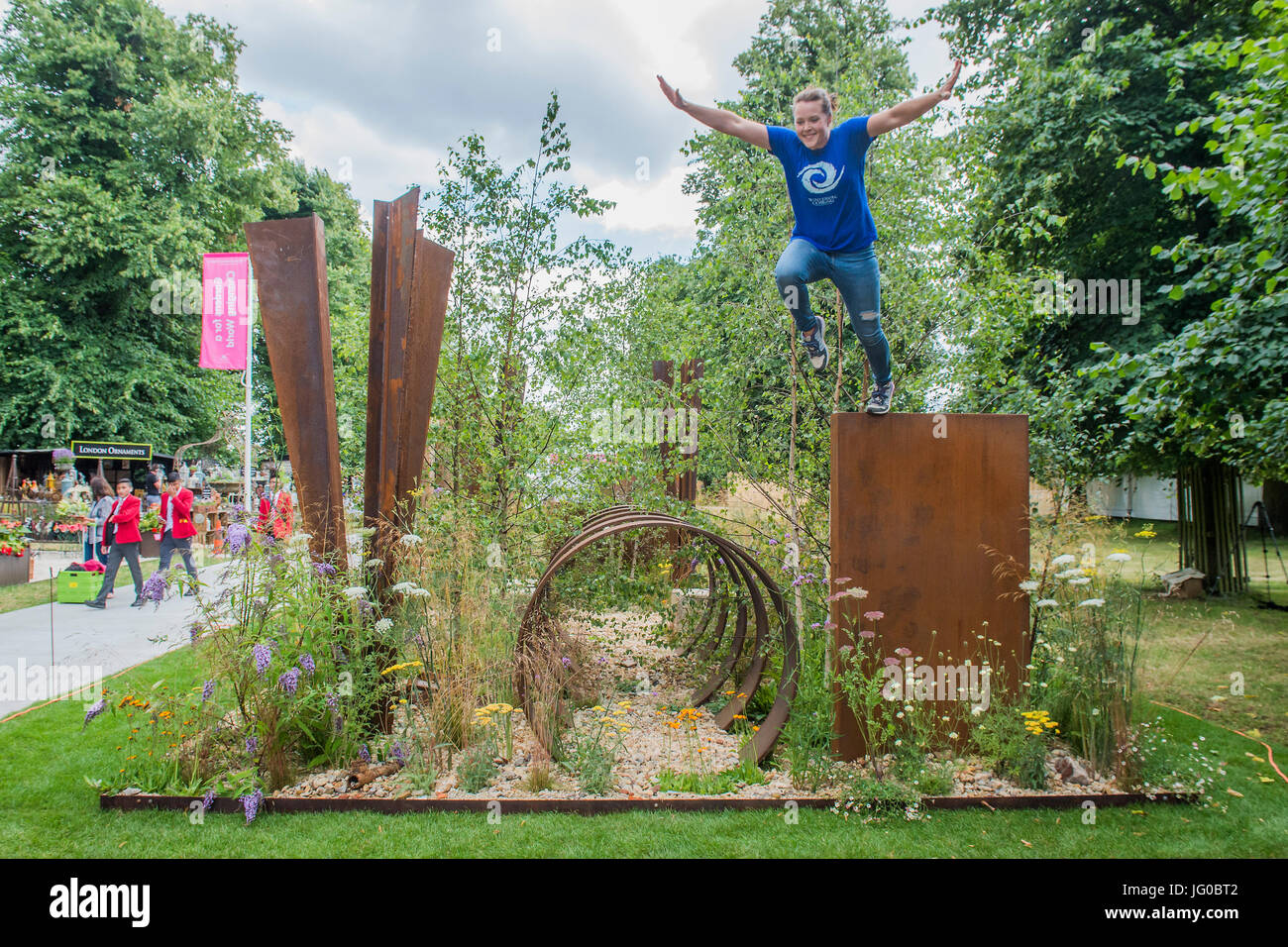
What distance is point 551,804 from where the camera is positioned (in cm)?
380

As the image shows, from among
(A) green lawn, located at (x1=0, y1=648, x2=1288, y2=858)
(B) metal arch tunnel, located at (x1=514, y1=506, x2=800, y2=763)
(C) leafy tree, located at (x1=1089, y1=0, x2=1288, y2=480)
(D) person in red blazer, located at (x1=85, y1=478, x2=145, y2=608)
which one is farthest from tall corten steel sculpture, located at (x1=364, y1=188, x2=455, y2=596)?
(D) person in red blazer, located at (x1=85, y1=478, x2=145, y2=608)

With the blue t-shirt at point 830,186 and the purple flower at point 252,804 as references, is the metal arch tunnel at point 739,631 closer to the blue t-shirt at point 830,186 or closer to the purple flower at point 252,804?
the purple flower at point 252,804

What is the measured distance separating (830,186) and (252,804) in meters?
4.21

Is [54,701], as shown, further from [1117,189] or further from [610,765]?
[1117,189]

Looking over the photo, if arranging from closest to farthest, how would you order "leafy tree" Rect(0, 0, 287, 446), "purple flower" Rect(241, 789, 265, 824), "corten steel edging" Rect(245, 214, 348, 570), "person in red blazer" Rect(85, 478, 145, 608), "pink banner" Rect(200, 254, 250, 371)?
"purple flower" Rect(241, 789, 265, 824) → "corten steel edging" Rect(245, 214, 348, 570) → "person in red blazer" Rect(85, 478, 145, 608) → "pink banner" Rect(200, 254, 250, 371) → "leafy tree" Rect(0, 0, 287, 446)

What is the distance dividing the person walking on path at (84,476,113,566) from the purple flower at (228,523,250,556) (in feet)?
27.0

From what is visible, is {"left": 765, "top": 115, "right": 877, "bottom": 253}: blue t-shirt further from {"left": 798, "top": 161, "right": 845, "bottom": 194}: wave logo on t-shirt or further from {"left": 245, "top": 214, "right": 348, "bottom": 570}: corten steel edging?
{"left": 245, "top": 214, "right": 348, "bottom": 570}: corten steel edging

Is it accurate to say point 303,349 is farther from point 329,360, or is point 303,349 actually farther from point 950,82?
point 950,82

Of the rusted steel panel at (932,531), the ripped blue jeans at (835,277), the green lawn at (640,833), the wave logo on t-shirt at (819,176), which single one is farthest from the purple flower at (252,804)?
the wave logo on t-shirt at (819,176)

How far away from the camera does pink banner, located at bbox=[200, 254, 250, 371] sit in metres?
13.4

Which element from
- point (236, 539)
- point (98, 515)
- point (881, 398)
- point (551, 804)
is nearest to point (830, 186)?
point (881, 398)

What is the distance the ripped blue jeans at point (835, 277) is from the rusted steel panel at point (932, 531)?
65 cm

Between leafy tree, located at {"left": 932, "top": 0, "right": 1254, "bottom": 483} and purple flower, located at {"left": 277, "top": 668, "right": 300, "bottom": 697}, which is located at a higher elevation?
leafy tree, located at {"left": 932, "top": 0, "right": 1254, "bottom": 483}

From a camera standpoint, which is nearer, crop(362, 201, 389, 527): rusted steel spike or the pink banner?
crop(362, 201, 389, 527): rusted steel spike
